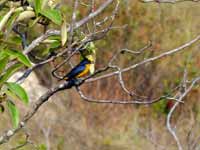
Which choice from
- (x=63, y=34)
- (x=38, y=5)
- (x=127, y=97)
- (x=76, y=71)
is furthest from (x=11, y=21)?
(x=127, y=97)

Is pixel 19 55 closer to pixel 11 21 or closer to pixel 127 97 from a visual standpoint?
pixel 11 21

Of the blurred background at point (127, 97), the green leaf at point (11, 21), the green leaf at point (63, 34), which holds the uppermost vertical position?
the green leaf at point (11, 21)

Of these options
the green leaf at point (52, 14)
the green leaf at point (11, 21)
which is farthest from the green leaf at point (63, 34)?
the green leaf at point (11, 21)

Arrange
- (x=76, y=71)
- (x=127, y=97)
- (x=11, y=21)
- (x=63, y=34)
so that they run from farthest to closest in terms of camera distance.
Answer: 1. (x=127, y=97)
2. (x=76, y=71)
3. (x=63, y=34)
4. (x=11, y=21)

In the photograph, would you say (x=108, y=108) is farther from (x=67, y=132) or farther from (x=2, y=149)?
(x=2, y=149)

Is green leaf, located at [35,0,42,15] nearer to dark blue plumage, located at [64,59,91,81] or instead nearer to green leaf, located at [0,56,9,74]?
green leaf, located at [0,56,9,74]

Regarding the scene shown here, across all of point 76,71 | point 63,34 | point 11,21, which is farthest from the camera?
point 76,71

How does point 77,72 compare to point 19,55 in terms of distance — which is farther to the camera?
point 77,72

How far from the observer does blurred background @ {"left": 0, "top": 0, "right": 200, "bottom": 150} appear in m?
7.53

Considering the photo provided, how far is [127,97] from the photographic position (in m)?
8.48

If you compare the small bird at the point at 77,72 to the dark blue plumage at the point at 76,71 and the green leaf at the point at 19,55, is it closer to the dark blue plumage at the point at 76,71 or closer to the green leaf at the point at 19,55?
the dark blue plumage at the point at 76,71

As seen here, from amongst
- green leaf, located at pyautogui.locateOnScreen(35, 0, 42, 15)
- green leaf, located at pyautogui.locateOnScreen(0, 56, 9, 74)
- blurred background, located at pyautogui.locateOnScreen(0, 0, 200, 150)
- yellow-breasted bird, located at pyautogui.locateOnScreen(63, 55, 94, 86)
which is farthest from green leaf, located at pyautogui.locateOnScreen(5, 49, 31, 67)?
blurred background, located at pyautogui.locateOnScreen(0, 0, 200, 150)

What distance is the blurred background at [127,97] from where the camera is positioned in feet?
24.7

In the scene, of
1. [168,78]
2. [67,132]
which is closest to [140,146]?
[67,132]
